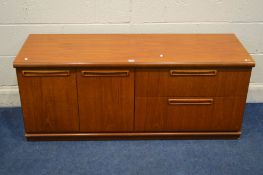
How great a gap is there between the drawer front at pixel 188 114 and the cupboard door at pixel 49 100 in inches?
16.9

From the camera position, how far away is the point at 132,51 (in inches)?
96.2

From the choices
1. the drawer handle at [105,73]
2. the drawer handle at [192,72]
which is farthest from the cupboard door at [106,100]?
the drawer handle at [192,72]

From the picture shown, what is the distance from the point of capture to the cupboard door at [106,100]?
236 cm

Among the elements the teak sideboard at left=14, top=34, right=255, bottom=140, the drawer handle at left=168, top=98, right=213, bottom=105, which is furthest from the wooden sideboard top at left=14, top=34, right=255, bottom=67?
the drawer handle at left=168, top=98, right=213, bottom=105

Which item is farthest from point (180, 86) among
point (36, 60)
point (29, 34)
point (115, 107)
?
point (29, 34)

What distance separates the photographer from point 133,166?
2416mm

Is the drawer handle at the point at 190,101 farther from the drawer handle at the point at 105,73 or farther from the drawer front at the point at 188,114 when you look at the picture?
the drawer handle at the point at 105,73

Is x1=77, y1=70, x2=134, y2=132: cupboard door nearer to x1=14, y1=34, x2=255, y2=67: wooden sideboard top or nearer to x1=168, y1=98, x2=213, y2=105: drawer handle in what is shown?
x1=14, y1=34, x2=255, y2=67: wooden sideboard top

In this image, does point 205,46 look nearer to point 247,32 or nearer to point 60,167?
point 247,32

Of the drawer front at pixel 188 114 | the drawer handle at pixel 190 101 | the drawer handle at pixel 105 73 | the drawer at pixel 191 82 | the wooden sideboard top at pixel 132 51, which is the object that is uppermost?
the wooden sideboard top at pixel 132 51

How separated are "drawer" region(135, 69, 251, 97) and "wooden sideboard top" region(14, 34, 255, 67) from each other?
0.06 metres

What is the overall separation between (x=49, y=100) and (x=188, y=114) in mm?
903

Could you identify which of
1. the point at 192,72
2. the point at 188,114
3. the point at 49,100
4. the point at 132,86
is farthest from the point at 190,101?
the point at 49,100

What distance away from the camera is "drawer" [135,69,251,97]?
2.36 metres
